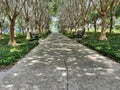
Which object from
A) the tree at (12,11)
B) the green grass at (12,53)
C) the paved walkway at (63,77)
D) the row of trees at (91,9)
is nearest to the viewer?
the paved walkway at (63,77)

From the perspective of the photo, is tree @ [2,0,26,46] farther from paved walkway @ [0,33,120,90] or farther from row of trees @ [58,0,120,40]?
paved walkway @ [0,33,120,90]

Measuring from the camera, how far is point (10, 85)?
5.20 meters

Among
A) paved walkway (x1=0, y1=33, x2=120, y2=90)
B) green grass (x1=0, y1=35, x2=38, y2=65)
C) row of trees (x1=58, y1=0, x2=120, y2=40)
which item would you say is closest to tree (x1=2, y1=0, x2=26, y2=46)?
green grass (x1=0, y1=35, x2=38, y2=65)

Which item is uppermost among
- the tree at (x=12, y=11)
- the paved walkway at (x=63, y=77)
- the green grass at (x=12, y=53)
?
the tree at (x=12, y=11)

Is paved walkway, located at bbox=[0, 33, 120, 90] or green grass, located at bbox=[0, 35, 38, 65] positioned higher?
green grass, located at bbox=[0, 35, 38, 65]

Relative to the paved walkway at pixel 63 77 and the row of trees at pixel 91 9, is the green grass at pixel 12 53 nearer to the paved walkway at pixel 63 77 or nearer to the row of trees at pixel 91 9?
the paved walkway at pixel 63 77

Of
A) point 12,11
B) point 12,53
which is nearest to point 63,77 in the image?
point 12,53

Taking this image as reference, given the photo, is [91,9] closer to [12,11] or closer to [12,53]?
[12,11]

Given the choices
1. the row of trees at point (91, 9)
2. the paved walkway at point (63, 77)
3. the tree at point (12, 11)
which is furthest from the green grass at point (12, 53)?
the row of trees at point (91, 9)

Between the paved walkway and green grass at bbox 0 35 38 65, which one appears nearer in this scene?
the paved walkway

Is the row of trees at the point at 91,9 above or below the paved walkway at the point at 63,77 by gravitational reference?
above

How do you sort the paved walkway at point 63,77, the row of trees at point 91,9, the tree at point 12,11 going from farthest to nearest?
1. the row of trees at point 91,9
2. the tree at point 12,11
3. the paved walkway at point 63,77

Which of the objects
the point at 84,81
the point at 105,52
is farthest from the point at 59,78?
the point at 105,52

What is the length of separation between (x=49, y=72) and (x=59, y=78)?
781mm
